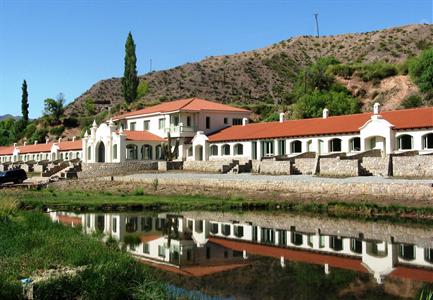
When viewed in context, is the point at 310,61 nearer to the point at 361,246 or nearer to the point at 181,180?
the point at 181,180

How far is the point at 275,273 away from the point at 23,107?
114628 mm

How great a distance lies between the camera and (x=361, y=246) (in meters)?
23.7

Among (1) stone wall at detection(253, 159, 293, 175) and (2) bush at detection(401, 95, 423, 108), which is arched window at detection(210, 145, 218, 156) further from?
(2) bush at detection(401, 95, 423, 108)

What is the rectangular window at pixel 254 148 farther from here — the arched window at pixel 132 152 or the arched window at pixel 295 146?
the arched window at pixel 132 152

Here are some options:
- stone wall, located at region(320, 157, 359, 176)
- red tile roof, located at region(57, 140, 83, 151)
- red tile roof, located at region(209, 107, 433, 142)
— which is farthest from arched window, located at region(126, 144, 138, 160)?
stone wall, located at region(320, 157, 359, 176)

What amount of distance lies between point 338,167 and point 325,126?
953cm

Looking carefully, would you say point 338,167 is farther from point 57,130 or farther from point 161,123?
point 57,130

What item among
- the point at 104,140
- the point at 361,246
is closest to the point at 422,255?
the point at 361,246

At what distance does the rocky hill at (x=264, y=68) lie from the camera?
399 feet

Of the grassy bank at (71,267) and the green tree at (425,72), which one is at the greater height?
the green tree at (425,72)

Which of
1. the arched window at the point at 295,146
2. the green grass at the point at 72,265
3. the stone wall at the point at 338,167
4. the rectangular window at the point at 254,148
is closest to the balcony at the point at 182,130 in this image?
the rectangular window at the point at 254,148

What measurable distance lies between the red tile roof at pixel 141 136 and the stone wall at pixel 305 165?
25237mm

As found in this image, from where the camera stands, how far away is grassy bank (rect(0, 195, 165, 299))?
12.3m

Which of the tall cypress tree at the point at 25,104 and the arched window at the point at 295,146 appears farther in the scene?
A: the tall cypress tree at the point at 25,104
